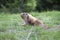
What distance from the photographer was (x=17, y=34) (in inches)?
279

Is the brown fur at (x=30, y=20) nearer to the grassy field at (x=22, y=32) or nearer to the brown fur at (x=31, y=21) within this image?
the brown fur at (x=31, y=21)

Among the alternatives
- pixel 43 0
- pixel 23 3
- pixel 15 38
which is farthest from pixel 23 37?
pixel 43 0

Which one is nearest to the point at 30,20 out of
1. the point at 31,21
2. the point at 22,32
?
the point at 31,21

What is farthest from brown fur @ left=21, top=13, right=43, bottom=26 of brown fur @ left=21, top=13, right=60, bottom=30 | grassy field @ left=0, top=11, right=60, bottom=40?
grassy field @ left=0, top=11, right=60, bottom=40

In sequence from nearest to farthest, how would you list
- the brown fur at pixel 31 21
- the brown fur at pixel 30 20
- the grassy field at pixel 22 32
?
the grassy field at pixel 22 32
the brown fur at pixel 31 21
the brown fur at pixel 30 20

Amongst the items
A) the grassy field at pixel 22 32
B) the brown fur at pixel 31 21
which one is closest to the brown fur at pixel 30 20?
the brown fur at pixel 31 21

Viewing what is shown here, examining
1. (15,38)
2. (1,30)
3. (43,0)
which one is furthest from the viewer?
(43,0)

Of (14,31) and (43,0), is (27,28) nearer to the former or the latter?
(14,31)

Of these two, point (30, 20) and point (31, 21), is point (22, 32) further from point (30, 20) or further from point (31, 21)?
point (30, 20)

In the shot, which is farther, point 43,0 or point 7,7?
point 43,0

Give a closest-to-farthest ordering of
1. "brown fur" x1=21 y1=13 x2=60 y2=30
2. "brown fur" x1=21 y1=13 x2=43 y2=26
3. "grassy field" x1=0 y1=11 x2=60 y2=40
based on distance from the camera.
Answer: "grassy field" x1=0 y1=11 x2=60 y2=40, "brown fur" x1=21 y1=13 x2=60 y2=30, "brown fur" x1=21 y1=13 x2=43 y2=26

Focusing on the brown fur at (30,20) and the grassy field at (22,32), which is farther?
the brown fur at (30,20)

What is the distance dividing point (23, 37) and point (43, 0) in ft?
61.7

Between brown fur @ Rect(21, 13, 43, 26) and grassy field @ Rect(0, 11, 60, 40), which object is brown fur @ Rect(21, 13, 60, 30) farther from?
grassy field @ Rect(0, 11, 60, 40)
